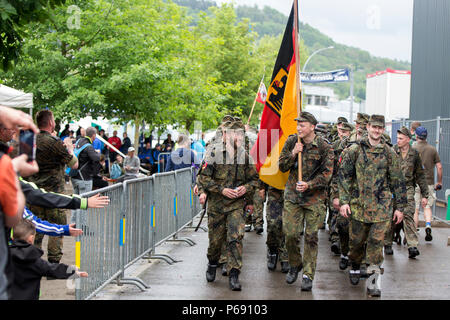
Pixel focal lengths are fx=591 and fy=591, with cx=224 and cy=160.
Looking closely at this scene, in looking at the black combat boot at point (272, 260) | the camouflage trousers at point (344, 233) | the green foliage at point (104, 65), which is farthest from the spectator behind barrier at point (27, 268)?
the green foliage at point (104, 65)

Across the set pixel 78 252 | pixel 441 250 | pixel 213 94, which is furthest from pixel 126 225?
pixel 213 94

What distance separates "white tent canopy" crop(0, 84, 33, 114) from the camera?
41.0 feet

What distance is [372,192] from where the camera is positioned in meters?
7.21

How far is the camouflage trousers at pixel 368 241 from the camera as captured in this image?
282 inches

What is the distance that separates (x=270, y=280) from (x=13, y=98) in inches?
301

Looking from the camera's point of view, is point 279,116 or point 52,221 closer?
point 52,221

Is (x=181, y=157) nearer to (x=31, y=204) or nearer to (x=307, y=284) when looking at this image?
(x=307, y=284)

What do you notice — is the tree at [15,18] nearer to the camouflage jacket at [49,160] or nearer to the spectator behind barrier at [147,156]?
the camouflage jacket at [49,160]

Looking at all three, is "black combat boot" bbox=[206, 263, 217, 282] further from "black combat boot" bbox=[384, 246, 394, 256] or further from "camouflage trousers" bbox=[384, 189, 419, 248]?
"black combat boot" bbox=[384, 246, 394, 256]

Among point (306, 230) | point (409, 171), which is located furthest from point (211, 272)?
point (409, 171)

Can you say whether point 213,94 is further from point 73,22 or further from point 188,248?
point 188,248

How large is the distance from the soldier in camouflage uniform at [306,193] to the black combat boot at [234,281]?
751 mm

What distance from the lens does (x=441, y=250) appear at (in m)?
10.5

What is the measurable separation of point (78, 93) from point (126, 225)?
921 cm
